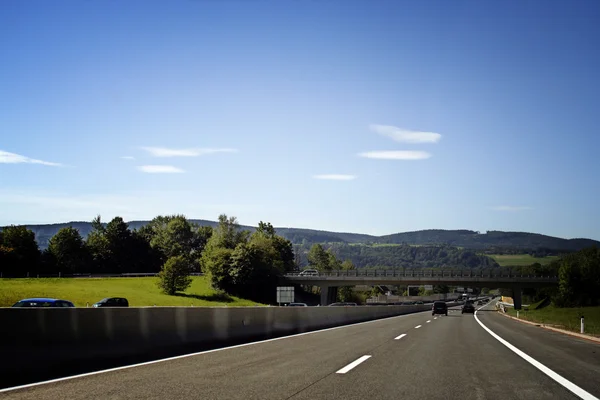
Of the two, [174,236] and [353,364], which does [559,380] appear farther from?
[174,236]

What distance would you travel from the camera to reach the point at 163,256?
15700 centimetres

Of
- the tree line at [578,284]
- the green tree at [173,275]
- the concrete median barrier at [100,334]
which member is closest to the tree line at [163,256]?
the green tree at [173,275]

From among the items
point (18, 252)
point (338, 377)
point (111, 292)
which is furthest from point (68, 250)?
point (338, 377)

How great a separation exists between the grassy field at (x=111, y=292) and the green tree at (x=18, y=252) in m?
21.1

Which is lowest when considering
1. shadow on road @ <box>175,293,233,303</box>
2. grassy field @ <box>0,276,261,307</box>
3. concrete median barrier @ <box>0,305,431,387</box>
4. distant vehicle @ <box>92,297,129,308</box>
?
shadow on road @ <box>175,293,233,303</box>

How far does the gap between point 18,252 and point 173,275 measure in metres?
36.3

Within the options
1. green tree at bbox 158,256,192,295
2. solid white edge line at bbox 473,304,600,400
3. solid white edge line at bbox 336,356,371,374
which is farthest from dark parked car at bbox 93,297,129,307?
green tree at bbox 158,256,192,295

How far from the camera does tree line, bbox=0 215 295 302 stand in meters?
96.9

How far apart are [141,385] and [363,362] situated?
4819mm

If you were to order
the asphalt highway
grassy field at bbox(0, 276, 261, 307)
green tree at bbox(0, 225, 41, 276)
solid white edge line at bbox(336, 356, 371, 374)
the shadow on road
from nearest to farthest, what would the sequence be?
the asphalt highway, solid white edge line at bbox(336, 356, 371, 374), grassy field at bbox(0, 276, 261, 307), the shadow on road, green tree at bbox(0, 225, 41, 276)

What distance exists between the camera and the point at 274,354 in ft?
42.1

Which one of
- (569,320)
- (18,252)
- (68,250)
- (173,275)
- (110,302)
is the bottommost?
(569,320)

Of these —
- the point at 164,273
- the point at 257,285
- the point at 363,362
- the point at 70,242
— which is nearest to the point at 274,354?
the point at 363,362

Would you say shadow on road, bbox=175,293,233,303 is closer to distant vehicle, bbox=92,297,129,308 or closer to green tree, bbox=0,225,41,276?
green tree, bbox=0,225,41,276
